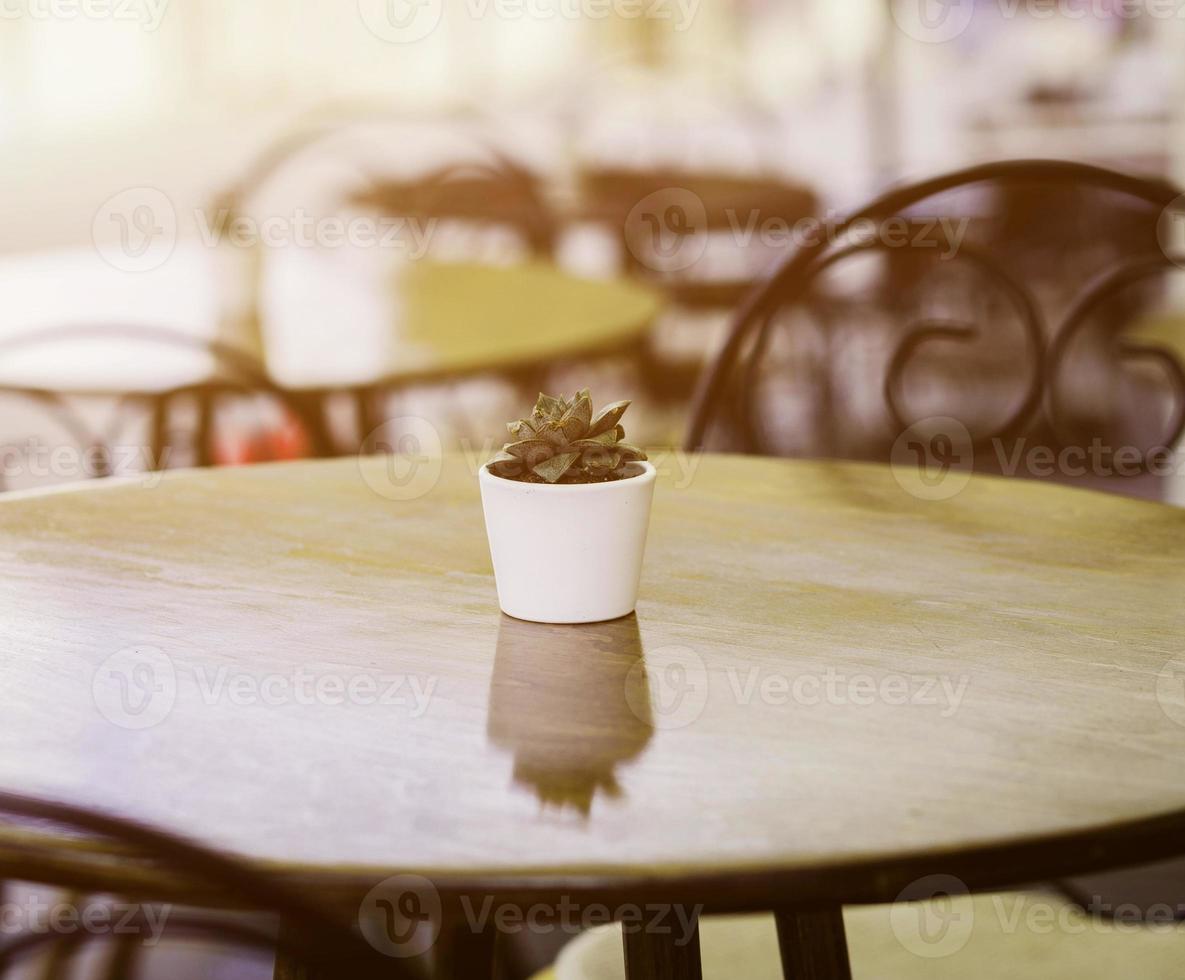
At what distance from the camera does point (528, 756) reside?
601 millimetres

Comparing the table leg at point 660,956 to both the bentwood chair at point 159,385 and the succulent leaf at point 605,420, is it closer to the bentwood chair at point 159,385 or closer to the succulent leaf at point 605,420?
the succulent leaf at point 605,420

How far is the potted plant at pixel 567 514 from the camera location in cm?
75

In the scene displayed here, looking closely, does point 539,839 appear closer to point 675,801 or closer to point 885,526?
point 675,801

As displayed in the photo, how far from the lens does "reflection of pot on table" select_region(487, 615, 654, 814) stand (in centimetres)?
58
